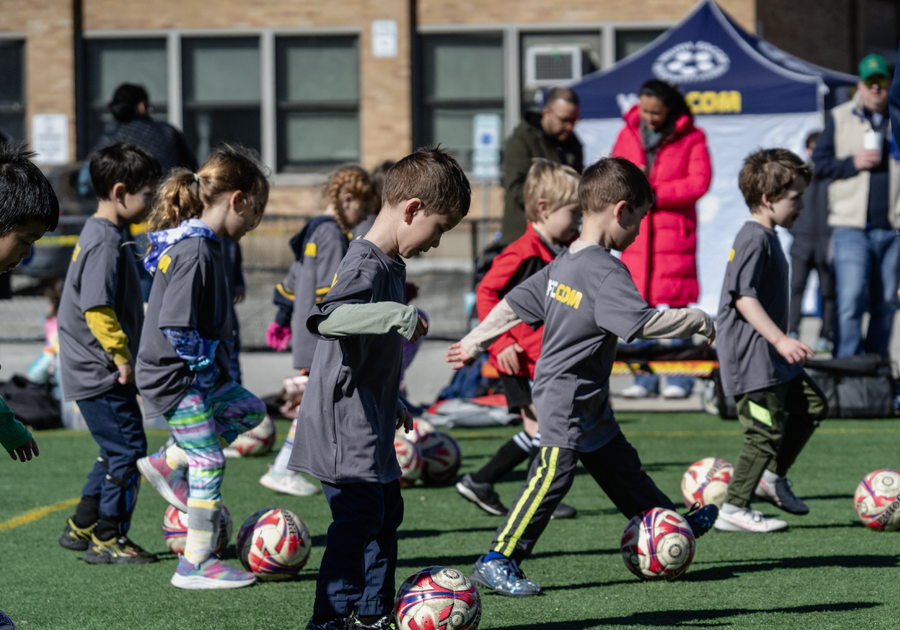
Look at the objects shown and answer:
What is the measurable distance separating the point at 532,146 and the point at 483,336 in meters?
3.73

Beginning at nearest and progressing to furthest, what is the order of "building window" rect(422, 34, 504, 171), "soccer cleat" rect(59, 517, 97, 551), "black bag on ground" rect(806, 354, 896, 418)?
1. "soccer cleat" rect(59, 517, 97, 551)
2. "black bag on ground" rect(806, 354, 896, 418)
3. "building window" rect(422, 34, 504, 171)

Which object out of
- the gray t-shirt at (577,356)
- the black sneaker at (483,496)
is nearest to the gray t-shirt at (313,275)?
the black sneaker at (483,496)

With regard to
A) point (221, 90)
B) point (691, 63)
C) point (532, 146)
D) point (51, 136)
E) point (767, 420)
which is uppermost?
point (221, 90)

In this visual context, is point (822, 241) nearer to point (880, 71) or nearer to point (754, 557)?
point (880, 71)

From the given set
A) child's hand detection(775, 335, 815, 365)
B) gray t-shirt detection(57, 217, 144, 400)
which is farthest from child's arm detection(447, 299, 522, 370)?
gray t-shirt detection(57, 217, 144, 400)

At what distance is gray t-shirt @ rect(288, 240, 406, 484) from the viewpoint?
349 cm

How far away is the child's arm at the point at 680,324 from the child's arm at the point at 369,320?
1128 millimetres

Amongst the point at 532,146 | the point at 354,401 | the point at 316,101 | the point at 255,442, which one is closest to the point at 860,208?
the point at 532,146

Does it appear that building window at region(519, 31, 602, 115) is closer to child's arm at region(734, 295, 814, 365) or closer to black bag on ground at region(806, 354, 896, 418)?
black bag on ground at region(806, 354, 896, 418)

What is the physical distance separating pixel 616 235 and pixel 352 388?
148 centimetres

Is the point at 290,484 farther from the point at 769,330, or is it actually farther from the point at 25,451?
the point at 25,451

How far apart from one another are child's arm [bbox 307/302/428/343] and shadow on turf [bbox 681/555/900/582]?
213 centimetres

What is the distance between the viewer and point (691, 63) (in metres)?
13.5

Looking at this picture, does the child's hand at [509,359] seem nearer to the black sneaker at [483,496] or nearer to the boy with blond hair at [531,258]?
the boy with blond hair at [531,258]
